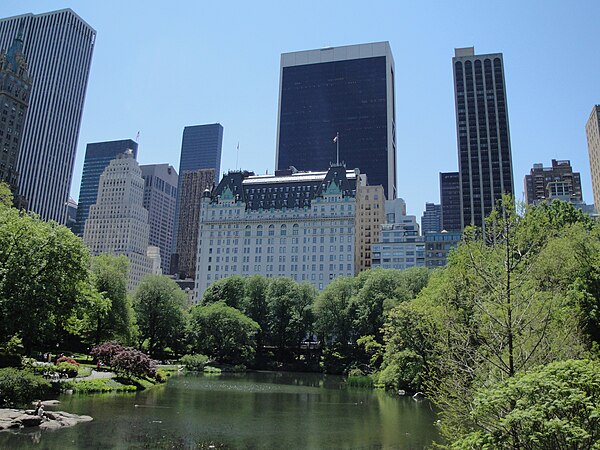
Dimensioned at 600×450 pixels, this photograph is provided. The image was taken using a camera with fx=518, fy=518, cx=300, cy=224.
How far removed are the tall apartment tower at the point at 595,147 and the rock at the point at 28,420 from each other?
622 feet

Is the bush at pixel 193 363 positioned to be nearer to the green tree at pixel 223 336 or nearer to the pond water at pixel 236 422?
the green tree at pixel 223 336

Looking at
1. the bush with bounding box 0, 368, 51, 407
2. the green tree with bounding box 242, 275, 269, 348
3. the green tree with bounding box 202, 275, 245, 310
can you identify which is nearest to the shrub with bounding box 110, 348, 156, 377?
the bush with bounding box 0, 368, 51, 407

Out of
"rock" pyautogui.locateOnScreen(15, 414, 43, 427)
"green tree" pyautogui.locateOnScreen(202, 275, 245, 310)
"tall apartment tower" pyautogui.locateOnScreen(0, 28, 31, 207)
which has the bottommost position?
"rock" pyautogui.locateOnScreen(15, 414, 43, 427)

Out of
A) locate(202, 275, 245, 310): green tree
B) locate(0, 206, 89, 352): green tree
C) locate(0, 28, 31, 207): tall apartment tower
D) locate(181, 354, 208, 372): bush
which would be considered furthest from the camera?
locate(0, 28, 31, 207): tall apartment tower

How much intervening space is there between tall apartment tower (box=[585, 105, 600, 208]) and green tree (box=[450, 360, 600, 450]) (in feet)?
628

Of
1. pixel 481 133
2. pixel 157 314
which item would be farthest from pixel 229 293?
pixel 481 133

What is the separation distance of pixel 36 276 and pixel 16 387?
10.1m

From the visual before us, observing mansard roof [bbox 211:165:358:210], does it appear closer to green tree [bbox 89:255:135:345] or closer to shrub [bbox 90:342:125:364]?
green tree [bbox 89:255:135:345]

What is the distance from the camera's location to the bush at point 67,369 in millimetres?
49844

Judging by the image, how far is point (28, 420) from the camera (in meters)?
29.8

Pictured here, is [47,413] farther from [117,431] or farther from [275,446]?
[275,446]

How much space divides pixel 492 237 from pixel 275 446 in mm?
16147

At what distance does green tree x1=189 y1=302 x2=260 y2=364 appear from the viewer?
92500 mm

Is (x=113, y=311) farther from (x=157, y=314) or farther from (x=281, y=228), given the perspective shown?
(x=281, y=228)
